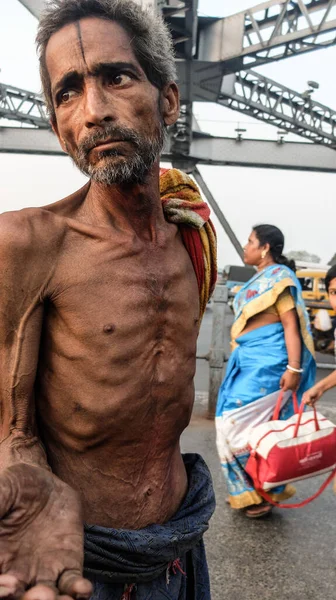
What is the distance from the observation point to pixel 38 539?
92cm

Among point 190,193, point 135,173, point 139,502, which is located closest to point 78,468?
point 139,502

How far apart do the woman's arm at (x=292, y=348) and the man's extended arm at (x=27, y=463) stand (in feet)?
7.21

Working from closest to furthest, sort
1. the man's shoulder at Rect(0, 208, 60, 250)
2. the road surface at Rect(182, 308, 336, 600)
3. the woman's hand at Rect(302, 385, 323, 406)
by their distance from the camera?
the man's shoulder at Rect(0, 208, 60, 250)
the road surface at Rect(182, 308, 336, 600)
the woman's hand at Rect(302, 385, 323, 406)

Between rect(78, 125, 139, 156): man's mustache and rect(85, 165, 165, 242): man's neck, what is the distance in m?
0.10

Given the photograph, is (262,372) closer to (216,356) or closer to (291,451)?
(291,451)

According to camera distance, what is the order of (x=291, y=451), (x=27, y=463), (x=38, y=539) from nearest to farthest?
(x=38, y=539), (x=27, y=463), (x=291, y=451)

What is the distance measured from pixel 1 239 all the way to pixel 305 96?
13.8 m

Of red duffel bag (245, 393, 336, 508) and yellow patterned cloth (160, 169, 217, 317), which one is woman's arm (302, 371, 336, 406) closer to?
red duffel bag (245, 393, 336, 508)

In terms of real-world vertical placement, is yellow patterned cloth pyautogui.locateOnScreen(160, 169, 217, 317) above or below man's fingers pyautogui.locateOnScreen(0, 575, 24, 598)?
above

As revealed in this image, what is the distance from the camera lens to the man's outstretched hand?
0.82 m

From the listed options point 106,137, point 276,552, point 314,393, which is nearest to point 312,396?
point 314,393

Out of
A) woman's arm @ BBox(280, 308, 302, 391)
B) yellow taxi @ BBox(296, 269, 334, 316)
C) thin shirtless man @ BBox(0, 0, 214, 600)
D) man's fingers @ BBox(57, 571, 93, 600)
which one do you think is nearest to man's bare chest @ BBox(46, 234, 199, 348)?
thin shirtless man @ BBox(0, 0, 214, 600)

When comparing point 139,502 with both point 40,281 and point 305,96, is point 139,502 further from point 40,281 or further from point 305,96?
point 305,96

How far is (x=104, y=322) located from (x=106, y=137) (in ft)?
1.26
